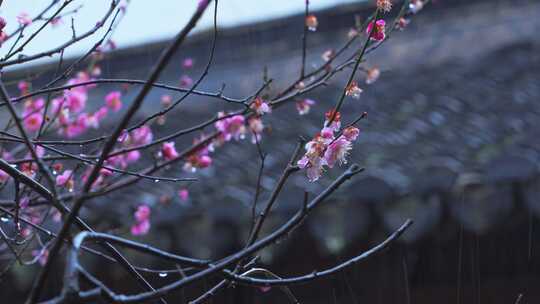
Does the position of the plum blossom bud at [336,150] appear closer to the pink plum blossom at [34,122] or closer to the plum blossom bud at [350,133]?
the plum blossom bud at [350,133]

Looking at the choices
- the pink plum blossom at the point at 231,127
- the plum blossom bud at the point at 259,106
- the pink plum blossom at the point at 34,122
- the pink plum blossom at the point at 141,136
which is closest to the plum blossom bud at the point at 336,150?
the plum blossom bud at the point at 259,106

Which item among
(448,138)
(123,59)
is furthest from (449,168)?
(123,59)

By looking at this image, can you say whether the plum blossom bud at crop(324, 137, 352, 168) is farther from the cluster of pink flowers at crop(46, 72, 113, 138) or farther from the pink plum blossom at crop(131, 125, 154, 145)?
the cluster of pink flowers at crop(46, 72, 113, 138)

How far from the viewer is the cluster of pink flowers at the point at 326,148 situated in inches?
80.1

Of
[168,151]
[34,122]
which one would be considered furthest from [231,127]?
[34,122]

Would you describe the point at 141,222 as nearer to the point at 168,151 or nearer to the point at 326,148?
the point at 168,151

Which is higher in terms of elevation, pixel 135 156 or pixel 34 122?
pixel 34 122

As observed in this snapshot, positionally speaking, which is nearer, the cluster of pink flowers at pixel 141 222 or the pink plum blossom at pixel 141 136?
the pink plum blossom at pixel 141 136

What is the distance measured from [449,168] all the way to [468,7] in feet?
15.9

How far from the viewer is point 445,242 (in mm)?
4094

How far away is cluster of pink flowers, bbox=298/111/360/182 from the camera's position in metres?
2.04

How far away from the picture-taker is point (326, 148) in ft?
6.75

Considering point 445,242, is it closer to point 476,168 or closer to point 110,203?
point 476,168

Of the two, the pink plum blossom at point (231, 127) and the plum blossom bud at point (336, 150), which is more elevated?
the plum blossom bud at point (336, 150)
